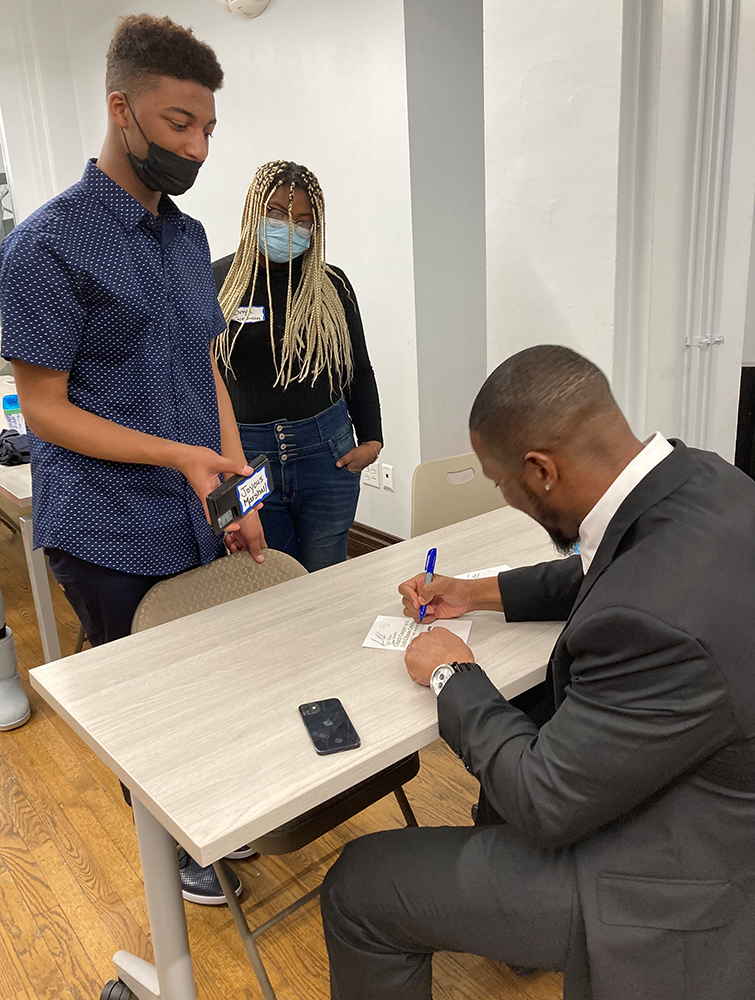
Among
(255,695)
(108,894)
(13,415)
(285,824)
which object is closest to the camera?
(255,695)

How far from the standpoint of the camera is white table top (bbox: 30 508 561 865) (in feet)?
3.39

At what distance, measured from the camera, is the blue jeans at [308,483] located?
88.8 inches

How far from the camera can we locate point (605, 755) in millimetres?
940

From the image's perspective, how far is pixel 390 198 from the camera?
10.5 ft

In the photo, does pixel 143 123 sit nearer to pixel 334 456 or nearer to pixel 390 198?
pixel 334 456

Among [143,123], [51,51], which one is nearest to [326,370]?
[143,123]

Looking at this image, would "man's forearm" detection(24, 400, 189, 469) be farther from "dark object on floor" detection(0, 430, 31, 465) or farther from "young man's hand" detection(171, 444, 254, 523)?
"dark object on floor" detection(0, 430, 31, 465)

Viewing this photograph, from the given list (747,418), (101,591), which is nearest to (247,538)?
(101,591)

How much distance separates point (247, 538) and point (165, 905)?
0.77 metres

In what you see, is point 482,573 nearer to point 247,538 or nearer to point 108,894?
point 247,538

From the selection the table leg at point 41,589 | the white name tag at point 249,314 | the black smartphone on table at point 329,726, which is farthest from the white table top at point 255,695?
the table leg at point 41,589

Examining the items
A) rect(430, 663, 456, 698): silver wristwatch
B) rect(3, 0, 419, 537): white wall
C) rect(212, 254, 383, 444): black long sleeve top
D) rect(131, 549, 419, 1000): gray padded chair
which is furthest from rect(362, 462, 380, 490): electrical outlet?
rect(430, 663, 456, 698): silver wristwatch

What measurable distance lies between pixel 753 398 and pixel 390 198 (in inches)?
65.9

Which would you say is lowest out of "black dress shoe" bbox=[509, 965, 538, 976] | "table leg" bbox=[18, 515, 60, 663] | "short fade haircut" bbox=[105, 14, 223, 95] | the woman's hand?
"black dress shoe" bbox=[509, 965, 538, 976]
